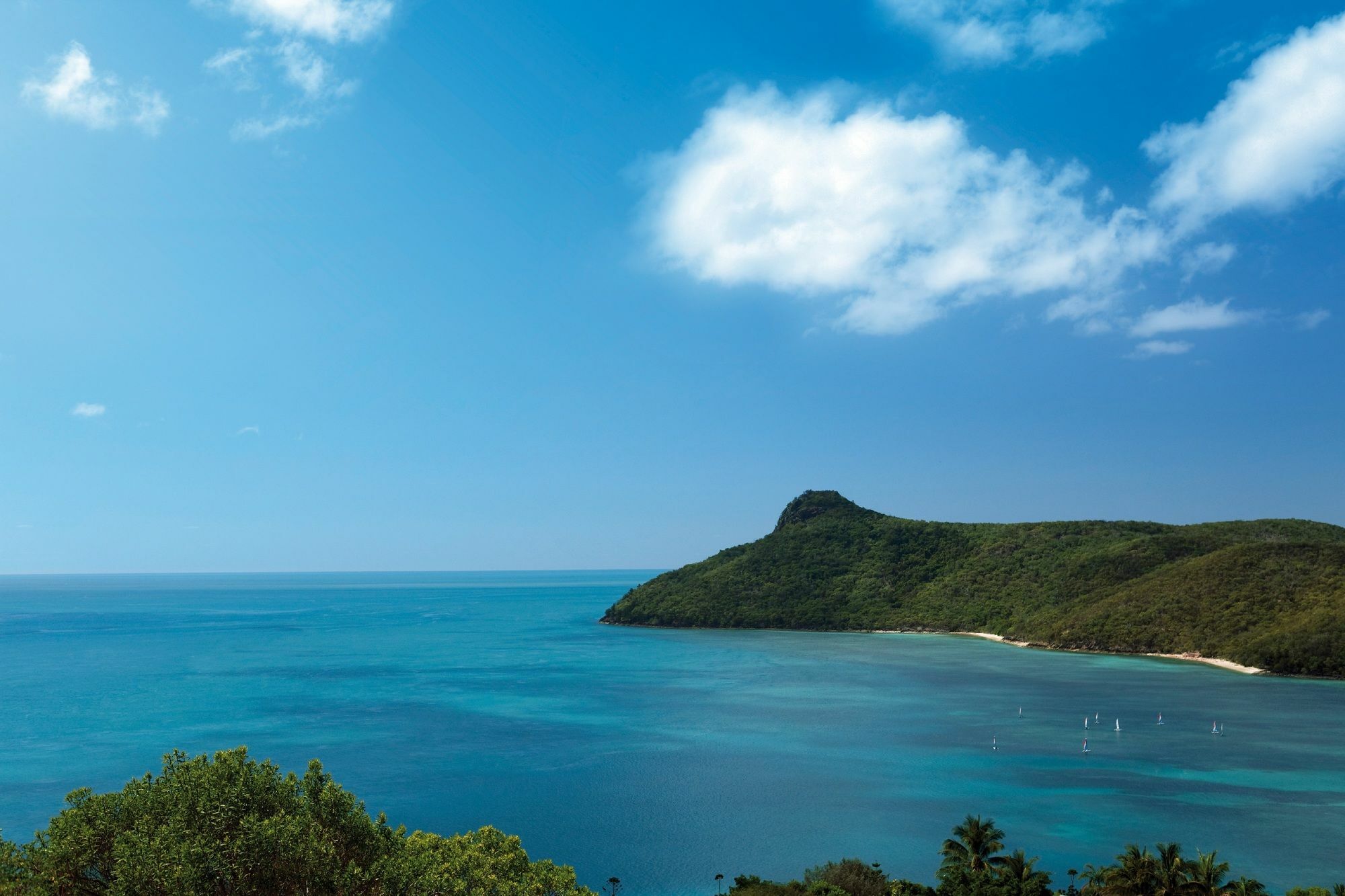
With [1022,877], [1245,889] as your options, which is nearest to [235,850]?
[1022,877]

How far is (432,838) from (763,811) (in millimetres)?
32836

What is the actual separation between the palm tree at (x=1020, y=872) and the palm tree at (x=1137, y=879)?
286cm

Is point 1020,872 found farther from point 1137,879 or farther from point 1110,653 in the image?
point 1110,653

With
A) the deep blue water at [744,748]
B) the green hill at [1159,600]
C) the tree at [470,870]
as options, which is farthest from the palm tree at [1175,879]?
the green hill at [1159,600]

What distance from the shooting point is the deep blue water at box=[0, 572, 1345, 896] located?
54094mm

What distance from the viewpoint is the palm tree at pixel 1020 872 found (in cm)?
3803

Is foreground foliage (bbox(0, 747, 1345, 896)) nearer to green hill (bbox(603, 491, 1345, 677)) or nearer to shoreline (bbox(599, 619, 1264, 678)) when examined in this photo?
shoreline (bbox(599, 619, 1264, 678))

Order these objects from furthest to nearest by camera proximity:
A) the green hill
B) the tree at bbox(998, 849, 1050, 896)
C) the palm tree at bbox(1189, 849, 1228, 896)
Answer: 1. the green hill
2. the tree at bbox(998, 849, 1050, 896)
3. the palm tree at bbox(1189, 849, 1228, 896)

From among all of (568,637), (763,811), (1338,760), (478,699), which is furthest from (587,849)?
(568,637)

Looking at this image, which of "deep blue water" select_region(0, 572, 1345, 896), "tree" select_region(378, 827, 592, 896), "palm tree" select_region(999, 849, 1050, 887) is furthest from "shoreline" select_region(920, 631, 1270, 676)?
"tree" select_region(378, 827, 592, 896)

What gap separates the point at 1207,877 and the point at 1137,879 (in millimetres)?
2665

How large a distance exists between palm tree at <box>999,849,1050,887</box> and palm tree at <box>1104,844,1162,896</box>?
2862mm

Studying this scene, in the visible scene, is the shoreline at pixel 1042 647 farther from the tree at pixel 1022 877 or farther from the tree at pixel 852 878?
the tree at pixel 852 878

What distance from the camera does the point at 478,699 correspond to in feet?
351
